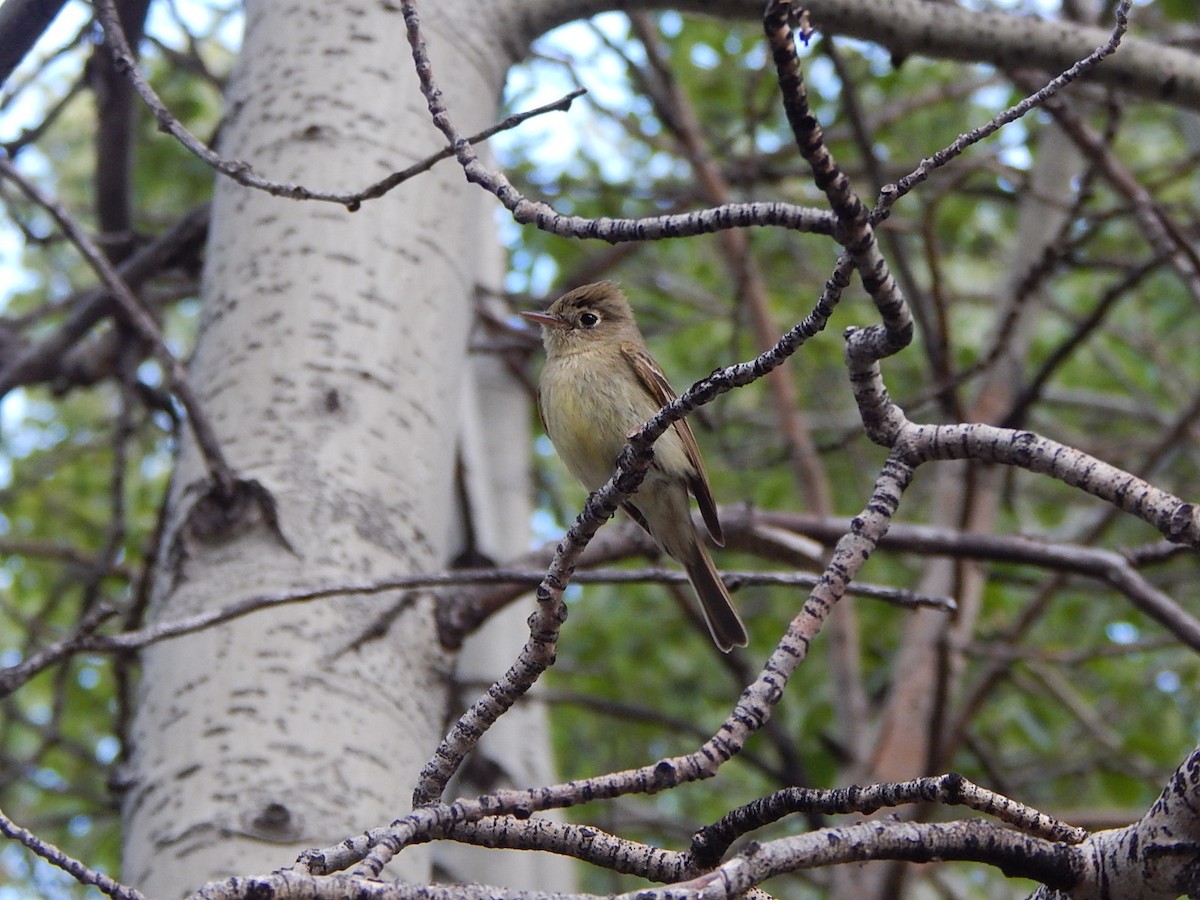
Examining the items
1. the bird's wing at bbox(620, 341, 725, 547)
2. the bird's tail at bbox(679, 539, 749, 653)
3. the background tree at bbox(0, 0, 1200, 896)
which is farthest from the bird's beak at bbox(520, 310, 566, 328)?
the bird's tail at bbox(679, 539, 749, 653)

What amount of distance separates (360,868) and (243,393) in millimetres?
1746

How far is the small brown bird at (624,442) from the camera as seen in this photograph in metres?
4.39

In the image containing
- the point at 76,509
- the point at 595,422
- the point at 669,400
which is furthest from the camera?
the point at 76,509

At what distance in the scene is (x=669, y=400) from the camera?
4.53 meters

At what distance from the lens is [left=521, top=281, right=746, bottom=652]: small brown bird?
4.39 meters

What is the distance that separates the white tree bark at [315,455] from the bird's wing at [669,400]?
1.04 meters

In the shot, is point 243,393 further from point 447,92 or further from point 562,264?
point 562,264

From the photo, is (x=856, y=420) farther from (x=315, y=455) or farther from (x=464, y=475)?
(x=315, y=455)

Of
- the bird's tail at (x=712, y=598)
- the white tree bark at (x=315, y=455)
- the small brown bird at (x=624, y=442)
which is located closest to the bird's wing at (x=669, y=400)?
the small brown bird at (x=624, y=442)

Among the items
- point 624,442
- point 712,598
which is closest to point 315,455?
point 624,442

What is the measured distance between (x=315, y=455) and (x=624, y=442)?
57.6 inches

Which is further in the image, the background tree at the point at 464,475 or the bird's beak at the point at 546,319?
the bird's beak at the point at 546,319

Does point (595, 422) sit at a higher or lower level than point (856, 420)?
lower

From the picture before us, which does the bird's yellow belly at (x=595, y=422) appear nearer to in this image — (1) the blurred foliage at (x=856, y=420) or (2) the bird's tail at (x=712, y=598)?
(2) the bird's tail at (x=712, y=598)
